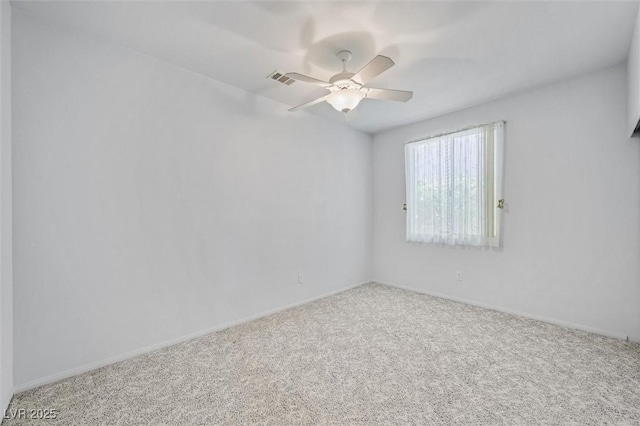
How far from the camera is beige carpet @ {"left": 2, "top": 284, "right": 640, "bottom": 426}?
1.72 m

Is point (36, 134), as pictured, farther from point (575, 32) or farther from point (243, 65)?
point (575, 32)

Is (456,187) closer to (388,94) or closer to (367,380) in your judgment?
(388,94)

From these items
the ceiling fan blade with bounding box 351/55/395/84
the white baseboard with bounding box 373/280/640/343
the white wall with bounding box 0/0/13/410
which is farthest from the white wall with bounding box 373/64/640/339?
the white wall with bounding box 0/0/13/410

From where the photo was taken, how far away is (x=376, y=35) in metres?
2.20

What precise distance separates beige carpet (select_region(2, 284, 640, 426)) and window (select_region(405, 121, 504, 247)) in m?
1.17

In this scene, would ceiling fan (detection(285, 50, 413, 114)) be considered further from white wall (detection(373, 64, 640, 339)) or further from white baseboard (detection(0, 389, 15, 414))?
white baseboard (detection(0, 389, 15, 414))

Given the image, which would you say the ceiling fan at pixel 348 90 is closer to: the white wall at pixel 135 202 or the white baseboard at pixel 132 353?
the white wall at pixel 135 202

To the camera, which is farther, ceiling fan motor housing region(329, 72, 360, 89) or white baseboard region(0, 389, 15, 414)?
ceiling fan motor housing region(329, 72, 360, 89)

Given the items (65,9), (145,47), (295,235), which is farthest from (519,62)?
(65,9)

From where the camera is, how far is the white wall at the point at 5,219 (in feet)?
5.61

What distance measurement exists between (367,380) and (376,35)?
2584 millimetres

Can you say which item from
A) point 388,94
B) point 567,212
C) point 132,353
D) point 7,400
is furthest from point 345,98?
point 7,400

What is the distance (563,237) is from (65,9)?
15.4ft

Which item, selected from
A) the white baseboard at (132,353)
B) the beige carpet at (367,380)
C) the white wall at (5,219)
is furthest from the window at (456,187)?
the white wall at (5,219)
